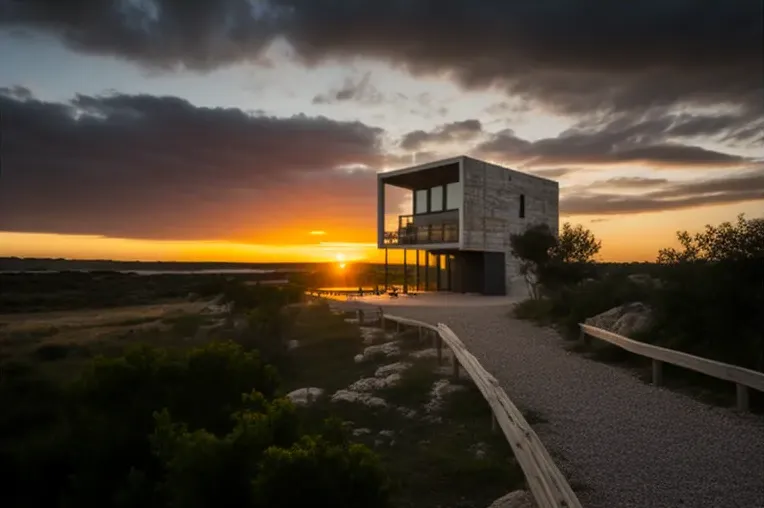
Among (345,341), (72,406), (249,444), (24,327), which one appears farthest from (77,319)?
(249,444)

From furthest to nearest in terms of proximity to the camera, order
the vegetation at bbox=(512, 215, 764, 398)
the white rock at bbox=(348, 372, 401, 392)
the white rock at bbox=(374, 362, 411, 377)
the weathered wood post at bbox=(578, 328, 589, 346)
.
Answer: the weathered wood post at bbox=(578, 328, 589, 346) → the white rock at bbox=(374, 362, 411, 377) → the white rock at bbox=(348, 372, 401, 392) → the vegetation at bbox=(512, 215, 764, 398)

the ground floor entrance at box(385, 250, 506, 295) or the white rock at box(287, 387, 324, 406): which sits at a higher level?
the ground floor entrance at box(385, 250, 506, 295)

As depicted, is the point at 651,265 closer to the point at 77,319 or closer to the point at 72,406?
the point at 72,406

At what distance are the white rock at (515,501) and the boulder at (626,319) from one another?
8.60 m

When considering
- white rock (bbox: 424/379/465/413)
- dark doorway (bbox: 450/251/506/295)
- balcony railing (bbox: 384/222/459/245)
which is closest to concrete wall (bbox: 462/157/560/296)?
dark doorway (bbox: 450/251/506/295)

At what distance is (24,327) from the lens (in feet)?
90.8

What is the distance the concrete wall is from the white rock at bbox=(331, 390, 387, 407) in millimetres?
19303

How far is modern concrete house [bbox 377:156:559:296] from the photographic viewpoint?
1200 inches

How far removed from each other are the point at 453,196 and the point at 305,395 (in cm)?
2413

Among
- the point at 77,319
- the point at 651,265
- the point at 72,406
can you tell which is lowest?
the point at 77,319

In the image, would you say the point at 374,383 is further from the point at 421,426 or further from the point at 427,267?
the point at 427,267

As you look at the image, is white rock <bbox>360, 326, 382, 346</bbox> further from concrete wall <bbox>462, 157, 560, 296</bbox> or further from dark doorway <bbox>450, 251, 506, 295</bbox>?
dark doorway <bbox>450, 251, 506, 295</bbox>

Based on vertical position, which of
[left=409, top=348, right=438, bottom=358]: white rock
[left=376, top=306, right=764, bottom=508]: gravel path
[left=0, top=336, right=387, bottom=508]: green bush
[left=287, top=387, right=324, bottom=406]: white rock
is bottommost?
[left=287, top=387, right=324, bottom=406]: white rock

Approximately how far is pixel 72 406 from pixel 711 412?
895 cm
